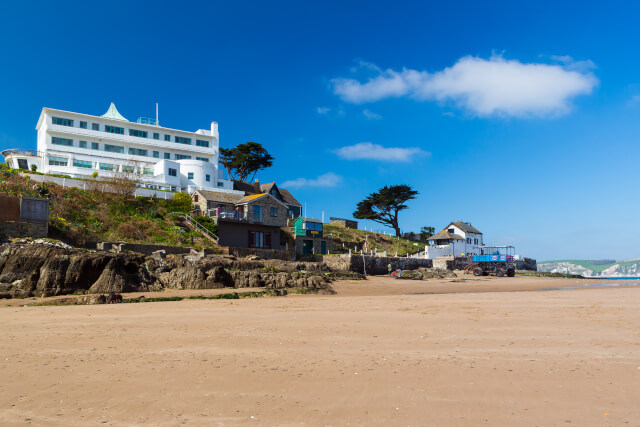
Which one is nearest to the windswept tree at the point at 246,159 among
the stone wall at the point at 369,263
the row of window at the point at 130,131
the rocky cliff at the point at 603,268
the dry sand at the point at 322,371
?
the row of window at the point at 130,131

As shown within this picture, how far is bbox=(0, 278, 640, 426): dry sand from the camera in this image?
3.81 metres

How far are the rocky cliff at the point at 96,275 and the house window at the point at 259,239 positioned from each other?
18663 millimetres

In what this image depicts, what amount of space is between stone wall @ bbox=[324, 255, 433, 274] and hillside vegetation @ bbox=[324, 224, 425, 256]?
5890 mm

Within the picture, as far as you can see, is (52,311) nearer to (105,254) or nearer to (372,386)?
(105,254)

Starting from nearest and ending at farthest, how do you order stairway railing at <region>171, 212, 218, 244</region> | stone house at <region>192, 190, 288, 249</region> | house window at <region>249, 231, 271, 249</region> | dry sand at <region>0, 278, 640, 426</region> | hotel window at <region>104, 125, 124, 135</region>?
dry sand at <region>0, 278, 640, 426</region>, stairway railing at <region>171, 212, 218, 244</region>, stone house at <region>192, 190, 288, 249</region>, house window at <region>249, 231, 271, 249</region>, hotel window at <region>104, 125, 124, 135</region>

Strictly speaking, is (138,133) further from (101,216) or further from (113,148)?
(101,216)

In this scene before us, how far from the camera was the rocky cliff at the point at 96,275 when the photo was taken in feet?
53.1

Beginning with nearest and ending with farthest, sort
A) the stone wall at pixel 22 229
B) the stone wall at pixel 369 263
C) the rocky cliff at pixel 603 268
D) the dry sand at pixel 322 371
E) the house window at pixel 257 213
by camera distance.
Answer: the dry sand at pixel 322 371
the stone wall at pixel 22 229
the stone wall at pixel 369 263
the house window at pixel 257 213
the rocky cliff at pixel 603 268

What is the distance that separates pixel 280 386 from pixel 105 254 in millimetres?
16321

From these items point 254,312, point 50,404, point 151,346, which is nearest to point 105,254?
point 254,312

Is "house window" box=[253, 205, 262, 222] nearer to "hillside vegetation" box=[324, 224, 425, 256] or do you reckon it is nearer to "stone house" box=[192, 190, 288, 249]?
"stone house" box=[192, 190, 288, 249]

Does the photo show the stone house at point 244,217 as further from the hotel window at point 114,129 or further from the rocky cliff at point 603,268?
the rocky cliff at point 603,268

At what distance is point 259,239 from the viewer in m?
40.8

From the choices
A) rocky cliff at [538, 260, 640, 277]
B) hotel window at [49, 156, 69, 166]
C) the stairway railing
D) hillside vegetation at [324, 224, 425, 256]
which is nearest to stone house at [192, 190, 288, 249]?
the stairway railing
